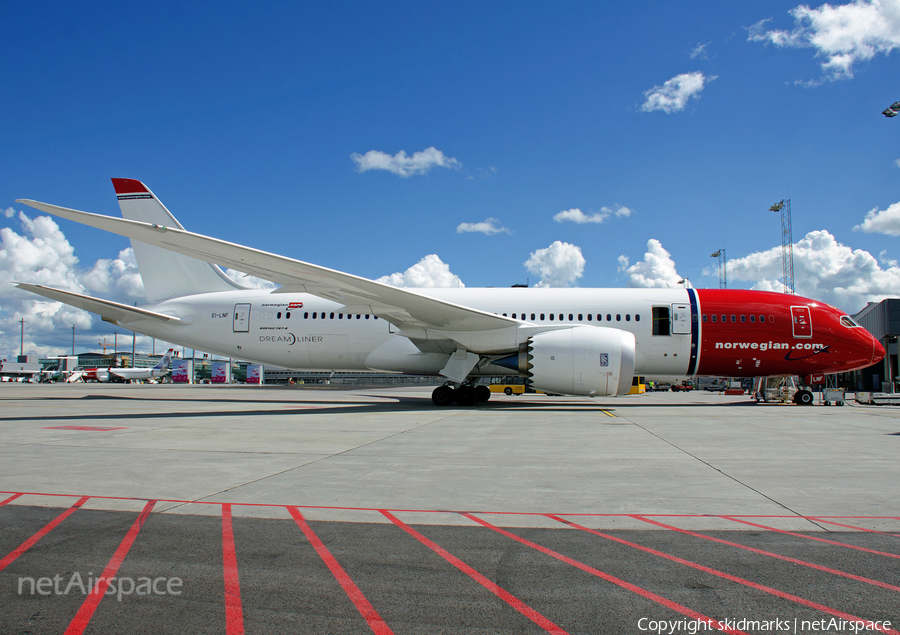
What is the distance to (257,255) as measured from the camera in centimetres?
1089

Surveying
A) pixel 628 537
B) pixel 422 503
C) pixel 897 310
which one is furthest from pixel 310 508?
pixel 897 310

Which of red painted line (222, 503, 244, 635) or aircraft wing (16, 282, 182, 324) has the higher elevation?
aircraft wing (16, 282, 182, 324)

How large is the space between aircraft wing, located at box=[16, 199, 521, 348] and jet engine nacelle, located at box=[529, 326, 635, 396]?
123 cm

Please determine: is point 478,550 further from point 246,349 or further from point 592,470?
point 246,349

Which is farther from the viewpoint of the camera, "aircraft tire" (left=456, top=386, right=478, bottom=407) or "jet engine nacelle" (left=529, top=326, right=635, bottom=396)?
"aircraft tire" (left=456, top=386, right=478, bottom=407)

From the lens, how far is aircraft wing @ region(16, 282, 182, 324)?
46.3 feet

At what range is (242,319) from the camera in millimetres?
17250

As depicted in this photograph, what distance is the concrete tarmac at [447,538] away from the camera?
241 cm

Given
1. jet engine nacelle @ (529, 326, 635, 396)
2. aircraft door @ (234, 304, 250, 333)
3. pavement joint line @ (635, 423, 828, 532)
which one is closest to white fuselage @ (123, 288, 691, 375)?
aircraft door @ (234, 304, 250, 333)

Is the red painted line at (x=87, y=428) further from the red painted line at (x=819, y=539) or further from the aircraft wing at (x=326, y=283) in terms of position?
the red painted line at (x=819, y=539)

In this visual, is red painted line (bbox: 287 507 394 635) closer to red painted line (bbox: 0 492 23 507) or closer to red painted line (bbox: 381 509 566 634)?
red painted line (bbox: 381 509 566 634)

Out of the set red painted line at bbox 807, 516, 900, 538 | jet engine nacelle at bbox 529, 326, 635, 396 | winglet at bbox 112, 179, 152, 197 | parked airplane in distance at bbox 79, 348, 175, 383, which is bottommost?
parked airplane in distance at bbox 79, 348, 175, 383

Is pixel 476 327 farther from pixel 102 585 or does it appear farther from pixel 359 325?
pixel 102 585

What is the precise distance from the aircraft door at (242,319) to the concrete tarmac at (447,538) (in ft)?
33.1
